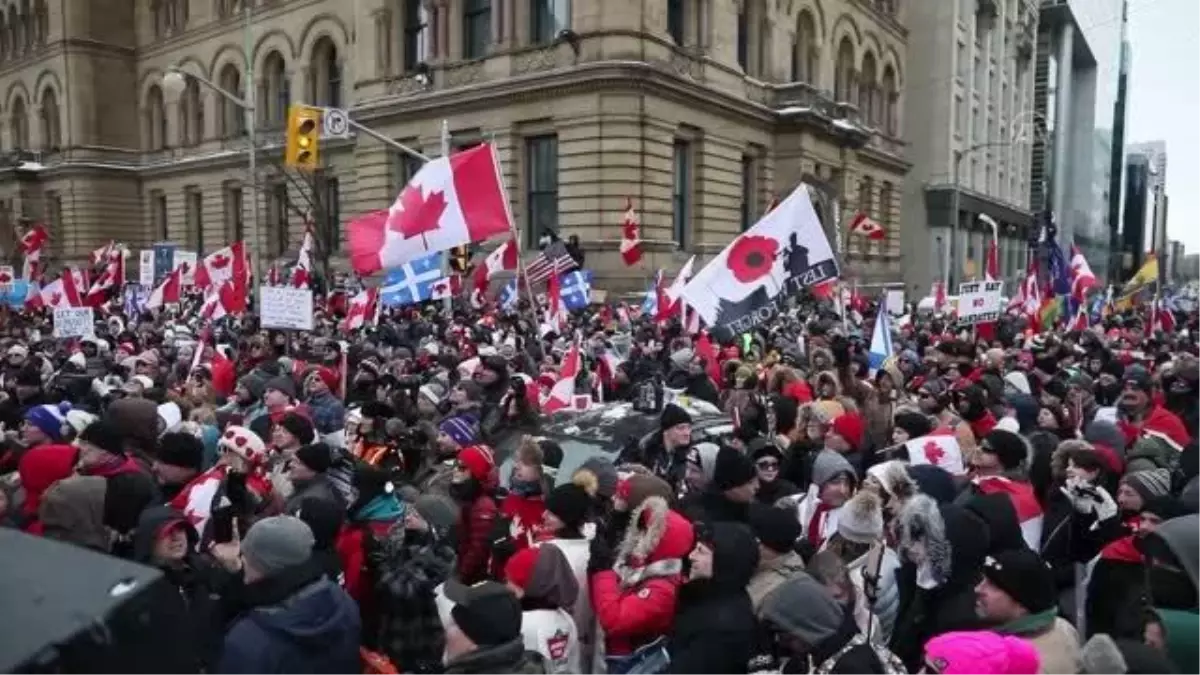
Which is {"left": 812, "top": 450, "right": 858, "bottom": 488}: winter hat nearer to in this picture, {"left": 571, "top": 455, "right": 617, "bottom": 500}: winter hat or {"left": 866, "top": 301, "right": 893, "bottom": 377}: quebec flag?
{"left": 571, "top": 455, "right": 617, "bottom": 500}: winter hat

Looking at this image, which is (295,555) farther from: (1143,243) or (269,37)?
(1143,243)

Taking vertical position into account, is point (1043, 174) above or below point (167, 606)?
above

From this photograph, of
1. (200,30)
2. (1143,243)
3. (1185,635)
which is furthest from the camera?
(1143,243)

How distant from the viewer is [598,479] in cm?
→ 503

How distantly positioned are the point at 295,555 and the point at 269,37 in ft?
119

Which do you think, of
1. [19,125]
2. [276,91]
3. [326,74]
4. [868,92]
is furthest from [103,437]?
[19,125]

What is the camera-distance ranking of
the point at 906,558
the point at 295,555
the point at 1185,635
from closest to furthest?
the point at 1185,635 → the point at 295,555 → the point at 906,558

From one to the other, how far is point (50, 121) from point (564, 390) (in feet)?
151

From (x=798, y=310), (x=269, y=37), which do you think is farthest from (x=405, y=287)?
(x=269, y=37)

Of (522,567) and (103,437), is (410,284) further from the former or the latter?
(522,567)

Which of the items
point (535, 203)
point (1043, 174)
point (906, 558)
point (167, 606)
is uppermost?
point (1043, 174)

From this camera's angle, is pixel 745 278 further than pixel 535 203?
No

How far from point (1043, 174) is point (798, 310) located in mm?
54070

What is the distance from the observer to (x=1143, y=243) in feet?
481
